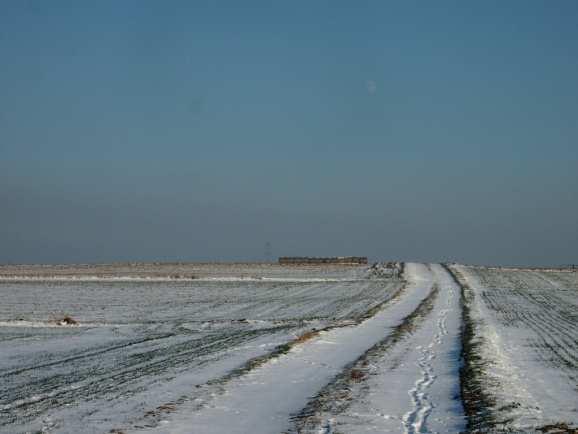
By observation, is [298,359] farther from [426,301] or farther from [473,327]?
[426,301]

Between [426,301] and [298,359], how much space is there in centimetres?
2365

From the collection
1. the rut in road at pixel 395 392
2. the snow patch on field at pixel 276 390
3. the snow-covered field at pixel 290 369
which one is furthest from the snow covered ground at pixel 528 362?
the snow patch on field at pixel 276 390

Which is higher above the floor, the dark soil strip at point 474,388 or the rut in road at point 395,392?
the dark soil strip at point 474,388

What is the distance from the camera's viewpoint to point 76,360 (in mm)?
18688

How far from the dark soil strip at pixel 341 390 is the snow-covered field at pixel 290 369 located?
0.03 metres

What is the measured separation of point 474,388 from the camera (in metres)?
14.0

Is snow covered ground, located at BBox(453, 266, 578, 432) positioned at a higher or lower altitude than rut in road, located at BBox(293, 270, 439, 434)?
higher

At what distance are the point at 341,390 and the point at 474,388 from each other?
250 cm

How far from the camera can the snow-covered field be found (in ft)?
37.4

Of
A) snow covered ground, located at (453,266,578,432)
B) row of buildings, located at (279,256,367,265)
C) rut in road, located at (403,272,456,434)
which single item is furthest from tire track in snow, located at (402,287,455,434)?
row of buildings, located at (279,256,367,265)

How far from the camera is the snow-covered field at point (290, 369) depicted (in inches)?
449

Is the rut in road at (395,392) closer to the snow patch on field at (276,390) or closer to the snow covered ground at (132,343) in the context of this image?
the snow patch on field at (276,390)

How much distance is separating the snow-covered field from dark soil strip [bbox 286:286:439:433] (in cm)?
3

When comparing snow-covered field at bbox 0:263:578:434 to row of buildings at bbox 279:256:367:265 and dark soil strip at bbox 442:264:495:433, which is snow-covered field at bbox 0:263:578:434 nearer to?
dark soil strip at bbox 442:264:495:433
